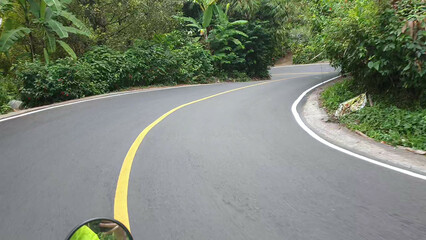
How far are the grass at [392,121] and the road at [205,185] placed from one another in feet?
5.18

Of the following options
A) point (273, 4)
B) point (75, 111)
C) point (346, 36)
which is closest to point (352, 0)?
point (346, 36)

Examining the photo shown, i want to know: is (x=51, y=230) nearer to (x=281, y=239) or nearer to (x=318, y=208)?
(x=281, y=239)

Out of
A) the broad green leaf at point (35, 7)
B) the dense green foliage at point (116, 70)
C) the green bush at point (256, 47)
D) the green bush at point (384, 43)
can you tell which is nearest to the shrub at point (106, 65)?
the dense green foliage at point (116, 70)

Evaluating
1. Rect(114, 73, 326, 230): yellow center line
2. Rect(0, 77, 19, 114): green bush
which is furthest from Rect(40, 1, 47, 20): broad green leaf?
Rect(114, 73, 326, 230): yellow center line

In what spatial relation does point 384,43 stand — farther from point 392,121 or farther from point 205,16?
point 205,16

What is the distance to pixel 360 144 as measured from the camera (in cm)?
702

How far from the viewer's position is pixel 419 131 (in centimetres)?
730

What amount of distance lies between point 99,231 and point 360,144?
6.26 metres

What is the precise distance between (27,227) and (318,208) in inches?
129

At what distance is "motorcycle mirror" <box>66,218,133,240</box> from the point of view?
1853 millimetres

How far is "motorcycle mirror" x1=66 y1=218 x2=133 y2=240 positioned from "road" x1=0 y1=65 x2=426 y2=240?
159 cm

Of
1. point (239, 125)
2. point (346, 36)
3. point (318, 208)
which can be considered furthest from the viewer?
point (346, 36)

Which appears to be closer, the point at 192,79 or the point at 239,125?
the point at 239,125

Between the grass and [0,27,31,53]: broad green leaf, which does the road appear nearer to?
the grass
